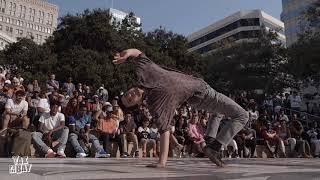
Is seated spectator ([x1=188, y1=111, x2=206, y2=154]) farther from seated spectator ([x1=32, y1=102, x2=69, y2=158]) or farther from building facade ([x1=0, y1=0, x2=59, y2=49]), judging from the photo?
building facade ([x1=0, y1=0, x2=59, y2=49])

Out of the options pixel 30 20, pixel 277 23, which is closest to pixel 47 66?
pixel 277 23

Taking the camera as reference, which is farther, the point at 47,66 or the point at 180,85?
the point at 47,66

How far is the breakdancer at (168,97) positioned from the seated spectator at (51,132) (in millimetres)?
4599

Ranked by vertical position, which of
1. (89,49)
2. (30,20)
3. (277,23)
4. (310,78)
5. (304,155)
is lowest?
(304,155)

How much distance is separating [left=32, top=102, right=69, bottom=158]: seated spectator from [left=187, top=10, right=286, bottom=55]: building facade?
221 feet

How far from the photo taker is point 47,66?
4047 centimetres

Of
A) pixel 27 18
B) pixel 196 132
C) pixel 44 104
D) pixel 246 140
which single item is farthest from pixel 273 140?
pixel 27 18

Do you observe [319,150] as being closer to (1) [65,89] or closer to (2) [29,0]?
(1) [65,89]

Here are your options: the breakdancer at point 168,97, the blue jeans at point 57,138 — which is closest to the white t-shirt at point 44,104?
the blue jeans at point 57,138

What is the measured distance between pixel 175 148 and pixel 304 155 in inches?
187

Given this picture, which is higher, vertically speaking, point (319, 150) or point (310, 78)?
point (310, 78)

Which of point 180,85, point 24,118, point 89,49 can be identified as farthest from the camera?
point 89,49

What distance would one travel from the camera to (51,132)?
10.7m

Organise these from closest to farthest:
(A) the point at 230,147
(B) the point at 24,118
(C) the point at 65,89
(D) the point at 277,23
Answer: (B) the point at 24,118 → (A) the point at 230,147 → (C) the point at 65,89 → (D) the point at 277,23
